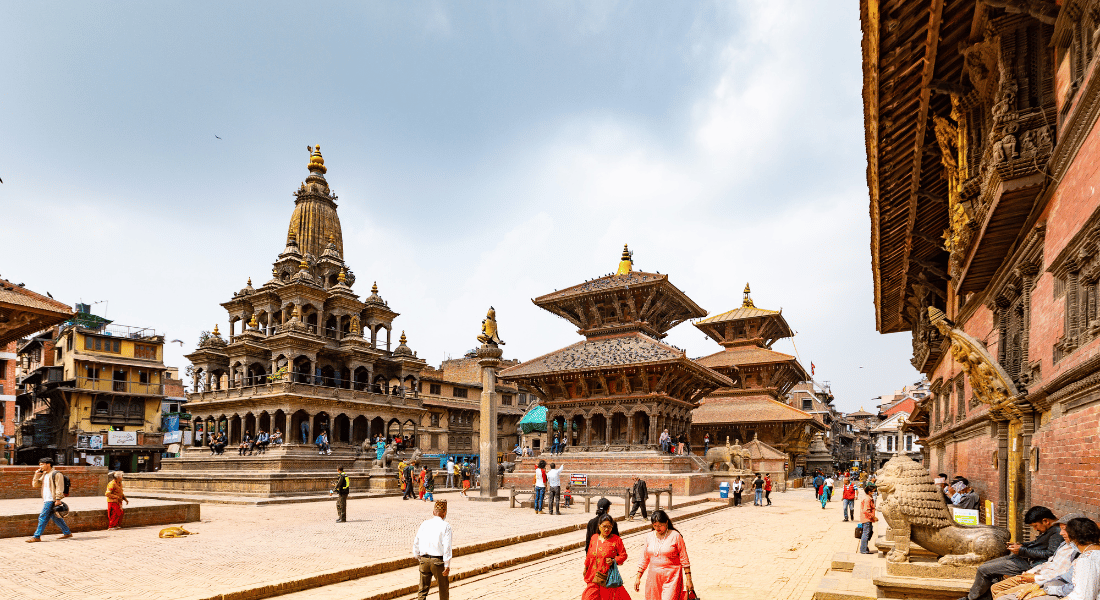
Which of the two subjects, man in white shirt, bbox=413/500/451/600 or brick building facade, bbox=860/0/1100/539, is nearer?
brick building facade, bbox=860/0/1100/539

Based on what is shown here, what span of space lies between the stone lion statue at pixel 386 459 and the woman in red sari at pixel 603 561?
2954cm

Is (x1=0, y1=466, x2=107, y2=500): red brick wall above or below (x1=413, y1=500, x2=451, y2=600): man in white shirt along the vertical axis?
below

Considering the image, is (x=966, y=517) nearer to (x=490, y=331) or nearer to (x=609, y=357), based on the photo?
(x=490, y=331)

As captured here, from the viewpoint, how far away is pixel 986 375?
8773 millimetres

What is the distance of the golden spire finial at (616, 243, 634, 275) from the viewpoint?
39.0 metres

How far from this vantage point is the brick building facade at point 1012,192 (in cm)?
604

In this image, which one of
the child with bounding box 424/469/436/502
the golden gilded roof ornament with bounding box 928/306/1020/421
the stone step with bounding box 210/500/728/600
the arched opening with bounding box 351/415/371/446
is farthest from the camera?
the arched opening with bounding box 351/415/371/446

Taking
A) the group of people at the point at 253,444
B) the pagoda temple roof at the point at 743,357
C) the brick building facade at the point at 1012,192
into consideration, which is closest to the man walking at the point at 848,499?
the brick building facade at the point at 1012,192

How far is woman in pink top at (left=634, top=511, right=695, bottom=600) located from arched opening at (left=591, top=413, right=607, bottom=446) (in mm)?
27511

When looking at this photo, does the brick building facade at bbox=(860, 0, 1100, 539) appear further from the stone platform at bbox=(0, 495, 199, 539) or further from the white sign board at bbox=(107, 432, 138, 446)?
the white sign board at bbox=(107, 432, 138, 446)

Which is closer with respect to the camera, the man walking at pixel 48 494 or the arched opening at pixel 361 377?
the man walking at pixel 48 494

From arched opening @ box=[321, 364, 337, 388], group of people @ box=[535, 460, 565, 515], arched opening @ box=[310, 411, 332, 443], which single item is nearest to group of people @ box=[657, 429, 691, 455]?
group of people @ box=[535, 460, 565, 515]

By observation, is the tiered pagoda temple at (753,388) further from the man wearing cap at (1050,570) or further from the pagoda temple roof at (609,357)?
the man wearing cap at (1050,570)

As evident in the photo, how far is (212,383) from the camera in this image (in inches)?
1752
